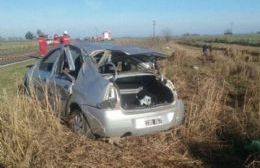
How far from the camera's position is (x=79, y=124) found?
6.86m

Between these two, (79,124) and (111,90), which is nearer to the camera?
(111,90)

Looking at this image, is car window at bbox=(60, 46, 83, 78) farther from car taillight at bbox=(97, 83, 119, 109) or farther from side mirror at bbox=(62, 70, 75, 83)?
car taillight at bbox=(97, 83, 119, 109)

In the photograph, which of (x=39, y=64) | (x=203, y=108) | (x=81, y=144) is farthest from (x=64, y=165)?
(x=39, y=64)

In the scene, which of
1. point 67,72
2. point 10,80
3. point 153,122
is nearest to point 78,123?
point 67,72

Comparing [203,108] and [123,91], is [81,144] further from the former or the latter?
[203,108]

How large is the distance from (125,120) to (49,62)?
9.96 feet

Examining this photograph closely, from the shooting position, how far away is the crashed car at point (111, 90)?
642cm

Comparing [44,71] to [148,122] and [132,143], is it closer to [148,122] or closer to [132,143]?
[132,143]

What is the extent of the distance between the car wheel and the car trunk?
84 cm

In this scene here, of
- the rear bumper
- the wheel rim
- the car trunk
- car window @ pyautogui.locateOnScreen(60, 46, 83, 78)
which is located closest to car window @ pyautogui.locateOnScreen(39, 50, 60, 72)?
car window @ pyautogui.locateOnScreen(60, 46, 83, 78)

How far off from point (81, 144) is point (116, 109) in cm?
74

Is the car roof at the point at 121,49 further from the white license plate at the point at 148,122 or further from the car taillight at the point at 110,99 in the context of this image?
the white license plate at the point at 148,122

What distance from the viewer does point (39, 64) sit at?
905 cm

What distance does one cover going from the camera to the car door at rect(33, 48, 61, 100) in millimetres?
8078
